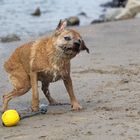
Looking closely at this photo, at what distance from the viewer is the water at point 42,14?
20650 millimetres

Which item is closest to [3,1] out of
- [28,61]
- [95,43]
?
[95,43]

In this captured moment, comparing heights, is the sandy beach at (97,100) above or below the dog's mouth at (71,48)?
below

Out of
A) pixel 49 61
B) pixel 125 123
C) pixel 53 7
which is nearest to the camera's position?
pixel 125 123

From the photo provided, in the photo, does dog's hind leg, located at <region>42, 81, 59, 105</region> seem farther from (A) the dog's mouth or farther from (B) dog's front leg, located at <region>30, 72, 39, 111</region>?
(A) the dog's mouth

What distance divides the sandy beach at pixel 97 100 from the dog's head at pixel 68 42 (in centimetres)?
86

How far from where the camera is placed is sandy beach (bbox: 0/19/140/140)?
6.86 m

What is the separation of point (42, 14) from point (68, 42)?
18.2 m

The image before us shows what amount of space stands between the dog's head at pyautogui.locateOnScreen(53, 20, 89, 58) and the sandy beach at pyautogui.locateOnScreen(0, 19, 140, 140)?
0.86 m

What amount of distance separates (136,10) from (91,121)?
1606cm

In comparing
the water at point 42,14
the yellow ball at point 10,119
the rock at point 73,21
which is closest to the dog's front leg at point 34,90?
the yellow ball at point 10,119

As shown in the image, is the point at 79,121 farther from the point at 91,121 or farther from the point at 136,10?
the point at 136,10

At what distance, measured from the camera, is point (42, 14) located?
25812 millimetres

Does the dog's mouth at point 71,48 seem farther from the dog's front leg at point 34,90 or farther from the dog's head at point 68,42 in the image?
the dog's front leg at point 34,90

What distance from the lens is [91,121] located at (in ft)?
24.2
